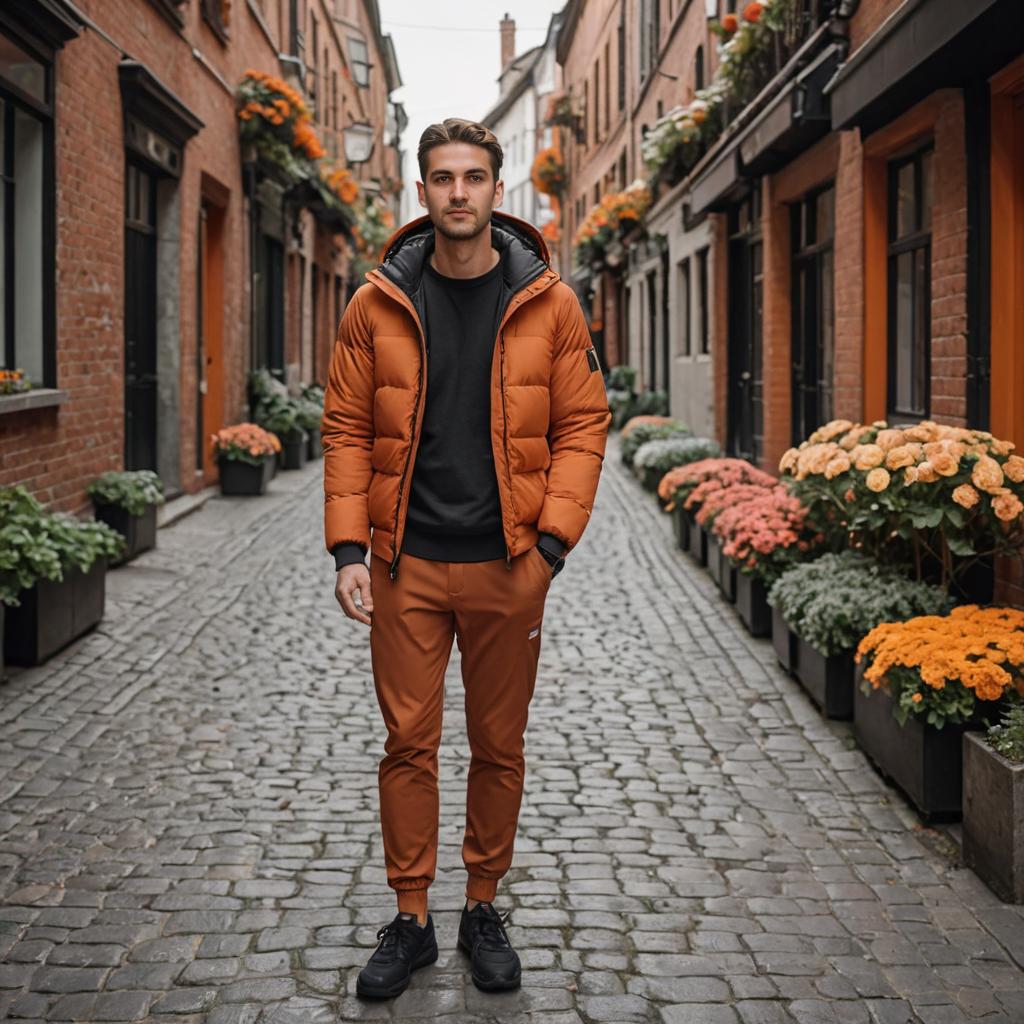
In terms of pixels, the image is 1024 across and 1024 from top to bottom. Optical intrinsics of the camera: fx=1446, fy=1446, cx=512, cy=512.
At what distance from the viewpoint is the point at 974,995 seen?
3.65 meters

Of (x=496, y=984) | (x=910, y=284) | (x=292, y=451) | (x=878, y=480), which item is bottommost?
(x=496, y=984)

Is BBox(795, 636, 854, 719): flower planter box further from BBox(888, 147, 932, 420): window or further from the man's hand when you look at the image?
the man's hand

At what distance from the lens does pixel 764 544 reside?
25.5 feet

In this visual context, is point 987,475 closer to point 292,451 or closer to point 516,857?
point 516,857

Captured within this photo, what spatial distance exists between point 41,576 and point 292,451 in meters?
11.7

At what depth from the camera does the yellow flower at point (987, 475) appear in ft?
18.7

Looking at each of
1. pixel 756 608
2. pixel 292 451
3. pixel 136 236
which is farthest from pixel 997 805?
pixel 292 451

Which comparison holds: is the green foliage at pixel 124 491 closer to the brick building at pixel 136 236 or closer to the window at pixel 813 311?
the brick building at pixel 136 236

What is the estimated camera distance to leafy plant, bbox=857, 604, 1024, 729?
4.80m

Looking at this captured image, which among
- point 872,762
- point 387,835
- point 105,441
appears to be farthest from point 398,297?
point 105,441

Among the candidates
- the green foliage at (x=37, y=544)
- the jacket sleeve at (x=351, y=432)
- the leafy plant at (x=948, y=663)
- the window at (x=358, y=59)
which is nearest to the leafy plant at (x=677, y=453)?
the green foliage at (x=37, y=544)

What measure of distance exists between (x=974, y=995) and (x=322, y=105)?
80.4 feet

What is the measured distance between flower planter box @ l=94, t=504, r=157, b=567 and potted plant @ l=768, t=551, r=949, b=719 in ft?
17.6

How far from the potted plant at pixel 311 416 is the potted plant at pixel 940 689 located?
43.0ft
